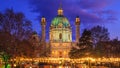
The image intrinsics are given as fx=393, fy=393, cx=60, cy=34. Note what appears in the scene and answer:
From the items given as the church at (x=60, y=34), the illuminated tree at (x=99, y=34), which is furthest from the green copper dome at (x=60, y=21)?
the illuminated tree at (x=99, y=34)

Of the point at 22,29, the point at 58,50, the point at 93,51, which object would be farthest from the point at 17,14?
the point at 58,50

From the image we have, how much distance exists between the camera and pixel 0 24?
66875 mm

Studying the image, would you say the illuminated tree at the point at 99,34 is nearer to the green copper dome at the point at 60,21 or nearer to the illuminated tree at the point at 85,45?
the illuminated tree at the point at 85,45

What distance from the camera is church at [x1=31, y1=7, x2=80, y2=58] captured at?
18075 centimetres

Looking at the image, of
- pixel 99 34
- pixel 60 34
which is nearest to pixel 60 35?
pixel 60 34

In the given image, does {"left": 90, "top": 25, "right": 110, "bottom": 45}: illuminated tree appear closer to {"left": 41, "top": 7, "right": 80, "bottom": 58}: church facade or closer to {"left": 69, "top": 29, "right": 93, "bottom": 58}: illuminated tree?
{"left": 69, "top": 29, "right": 93, "bottom": 58}: illuminated tree

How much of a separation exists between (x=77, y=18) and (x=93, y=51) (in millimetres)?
96159

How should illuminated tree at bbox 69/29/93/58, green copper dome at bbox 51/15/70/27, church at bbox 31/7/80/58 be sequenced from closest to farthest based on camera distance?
illuminated tree at bbox 69/29/93/58 < church at bbox 31/7/80/58 < green copper dome at bbox 51/15/70/27

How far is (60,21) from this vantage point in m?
188

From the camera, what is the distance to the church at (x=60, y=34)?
593 feet

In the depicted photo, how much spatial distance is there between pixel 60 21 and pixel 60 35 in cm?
713

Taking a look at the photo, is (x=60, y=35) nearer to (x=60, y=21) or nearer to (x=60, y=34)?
(x=60, y=34)

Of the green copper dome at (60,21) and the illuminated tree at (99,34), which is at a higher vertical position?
the green copper dome at (60,21)

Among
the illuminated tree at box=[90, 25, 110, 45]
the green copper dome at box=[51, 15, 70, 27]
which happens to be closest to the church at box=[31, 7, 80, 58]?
the green copper dome at box=[51, 15, 70, 27]
